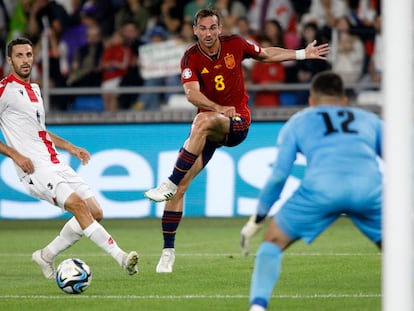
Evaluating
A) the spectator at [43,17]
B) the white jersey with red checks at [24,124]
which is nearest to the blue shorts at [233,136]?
the white jersey with red checks at [24,124]

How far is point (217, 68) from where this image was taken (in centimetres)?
1159

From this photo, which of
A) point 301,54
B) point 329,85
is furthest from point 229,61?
point 329,85

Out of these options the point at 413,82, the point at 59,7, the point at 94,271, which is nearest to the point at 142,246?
the point at 94,271

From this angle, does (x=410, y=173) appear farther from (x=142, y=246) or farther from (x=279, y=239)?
(x=142, y=246)

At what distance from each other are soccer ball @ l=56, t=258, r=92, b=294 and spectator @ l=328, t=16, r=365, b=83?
8.84 metres

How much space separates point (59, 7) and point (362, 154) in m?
12.7

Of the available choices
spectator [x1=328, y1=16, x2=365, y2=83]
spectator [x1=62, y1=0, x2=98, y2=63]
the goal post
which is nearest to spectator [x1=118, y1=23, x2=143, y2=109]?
spectator [x1=62, y1=0, x2=98, y2=63]

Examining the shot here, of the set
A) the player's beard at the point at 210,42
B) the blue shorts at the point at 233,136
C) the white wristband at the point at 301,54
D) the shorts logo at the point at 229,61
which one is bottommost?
the blue shorts at the point at 233,136

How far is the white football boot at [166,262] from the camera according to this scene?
36.3ft

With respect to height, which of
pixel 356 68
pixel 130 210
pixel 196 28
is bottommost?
pixel 130 210

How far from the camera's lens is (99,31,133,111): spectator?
18.5 meters

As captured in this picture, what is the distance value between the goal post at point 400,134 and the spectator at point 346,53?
11904 millimetres

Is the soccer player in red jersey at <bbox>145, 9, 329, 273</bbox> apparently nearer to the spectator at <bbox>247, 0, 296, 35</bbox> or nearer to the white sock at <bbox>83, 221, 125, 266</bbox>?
the white sock at <bbox>83, 221, 125, 266</bbox>

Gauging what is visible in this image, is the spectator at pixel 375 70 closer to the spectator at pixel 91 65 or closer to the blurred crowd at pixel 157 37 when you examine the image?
the blurred crowd at pixel 157 37
